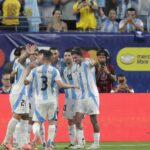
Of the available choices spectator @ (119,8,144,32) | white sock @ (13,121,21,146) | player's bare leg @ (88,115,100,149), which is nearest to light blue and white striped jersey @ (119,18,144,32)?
spectator @ (119,8,144,32)

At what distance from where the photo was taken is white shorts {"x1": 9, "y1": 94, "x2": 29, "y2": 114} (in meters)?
17.3

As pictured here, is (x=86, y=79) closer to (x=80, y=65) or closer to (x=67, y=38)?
(x=80, y=65)

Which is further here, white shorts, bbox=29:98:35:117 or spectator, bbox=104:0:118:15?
spectator, bbox=104:0:118:15

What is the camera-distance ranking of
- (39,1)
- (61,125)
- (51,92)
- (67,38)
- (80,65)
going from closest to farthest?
(51,92) → (80,65) → (61,125) → (67,38) → (39,1)

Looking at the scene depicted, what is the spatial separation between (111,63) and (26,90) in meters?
6.00

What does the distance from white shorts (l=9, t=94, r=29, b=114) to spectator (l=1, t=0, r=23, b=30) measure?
6.25m

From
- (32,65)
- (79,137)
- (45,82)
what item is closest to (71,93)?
(79,137)

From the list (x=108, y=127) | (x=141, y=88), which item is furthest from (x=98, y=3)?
(x=108, y=127)

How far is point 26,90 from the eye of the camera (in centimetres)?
1753

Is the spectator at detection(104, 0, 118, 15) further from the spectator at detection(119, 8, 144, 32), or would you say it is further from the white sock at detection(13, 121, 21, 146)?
the white sock at detection(13, 121, 21, 146)

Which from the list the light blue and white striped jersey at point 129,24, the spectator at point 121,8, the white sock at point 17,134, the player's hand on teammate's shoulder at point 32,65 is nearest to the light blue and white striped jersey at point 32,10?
the light blue and white striped jersey at point 129,24

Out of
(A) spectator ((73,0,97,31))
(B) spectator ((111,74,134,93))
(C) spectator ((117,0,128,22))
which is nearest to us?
(B) spectator ((111,74,134,93))

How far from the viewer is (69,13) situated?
24438 mm

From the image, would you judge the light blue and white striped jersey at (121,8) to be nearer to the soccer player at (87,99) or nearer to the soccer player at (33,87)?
the soccer player at (87,99)
